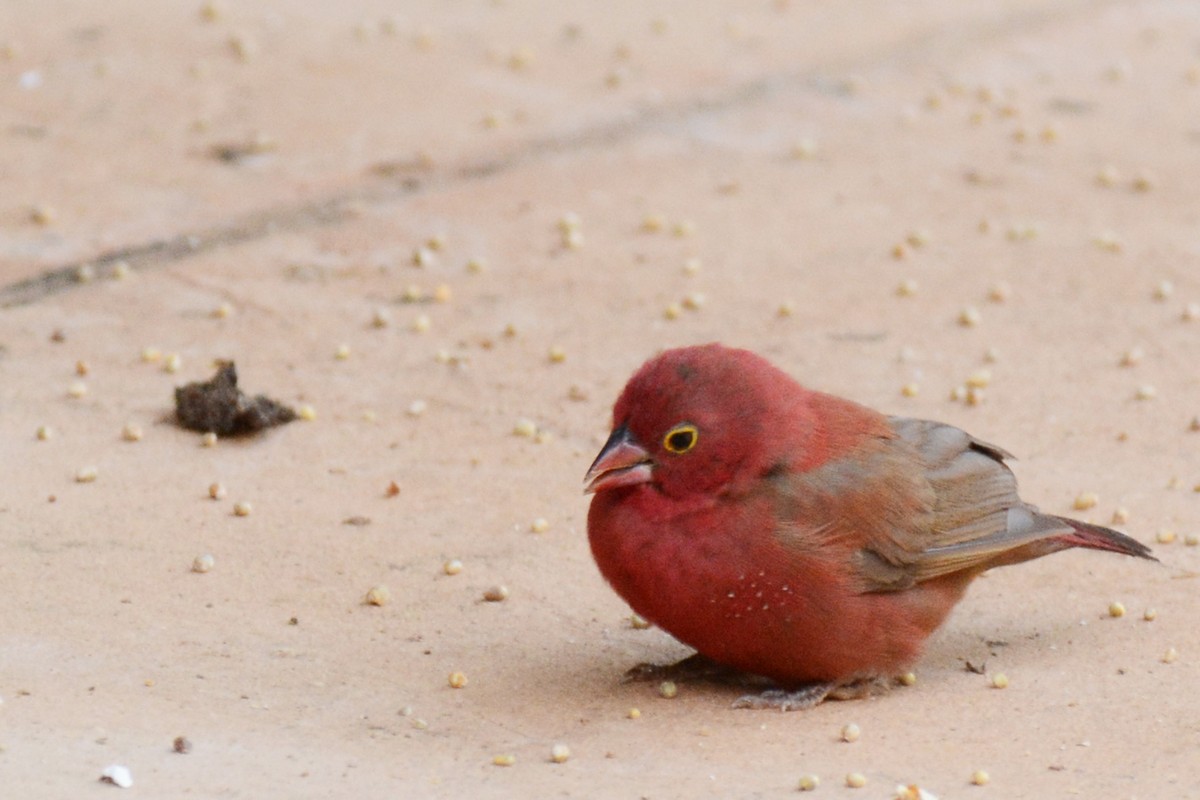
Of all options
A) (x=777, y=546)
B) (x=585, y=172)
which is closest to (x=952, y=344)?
(x=585, y=172)

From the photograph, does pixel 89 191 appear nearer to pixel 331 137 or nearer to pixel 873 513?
pixel 331 137

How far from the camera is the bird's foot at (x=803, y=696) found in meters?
4.26

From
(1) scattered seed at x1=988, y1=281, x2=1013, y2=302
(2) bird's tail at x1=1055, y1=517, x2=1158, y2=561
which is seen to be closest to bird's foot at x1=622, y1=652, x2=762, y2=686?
(2) bird's tail at x1=1055, y1=517, x2=1158, y2=561

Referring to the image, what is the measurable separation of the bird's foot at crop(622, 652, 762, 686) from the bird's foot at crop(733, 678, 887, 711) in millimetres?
119

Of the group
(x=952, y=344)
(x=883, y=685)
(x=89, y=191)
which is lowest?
(x=883, y=685)

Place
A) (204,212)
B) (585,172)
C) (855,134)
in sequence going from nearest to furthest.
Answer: (204,212), (585,172), (855,134)

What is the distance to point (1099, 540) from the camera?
470 centimetres

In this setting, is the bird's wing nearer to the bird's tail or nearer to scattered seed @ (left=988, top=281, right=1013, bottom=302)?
the bird's tail

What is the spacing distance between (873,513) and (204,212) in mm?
4013

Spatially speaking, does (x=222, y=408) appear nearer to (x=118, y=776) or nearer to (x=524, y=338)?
(x=524, y=338)

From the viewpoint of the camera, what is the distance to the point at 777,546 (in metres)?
4.12

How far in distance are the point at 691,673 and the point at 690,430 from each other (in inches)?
27.6

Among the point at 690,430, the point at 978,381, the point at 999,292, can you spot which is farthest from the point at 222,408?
the point at 999,292

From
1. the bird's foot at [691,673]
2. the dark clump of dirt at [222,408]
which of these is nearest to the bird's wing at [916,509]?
the bird's foot at [691,673]
